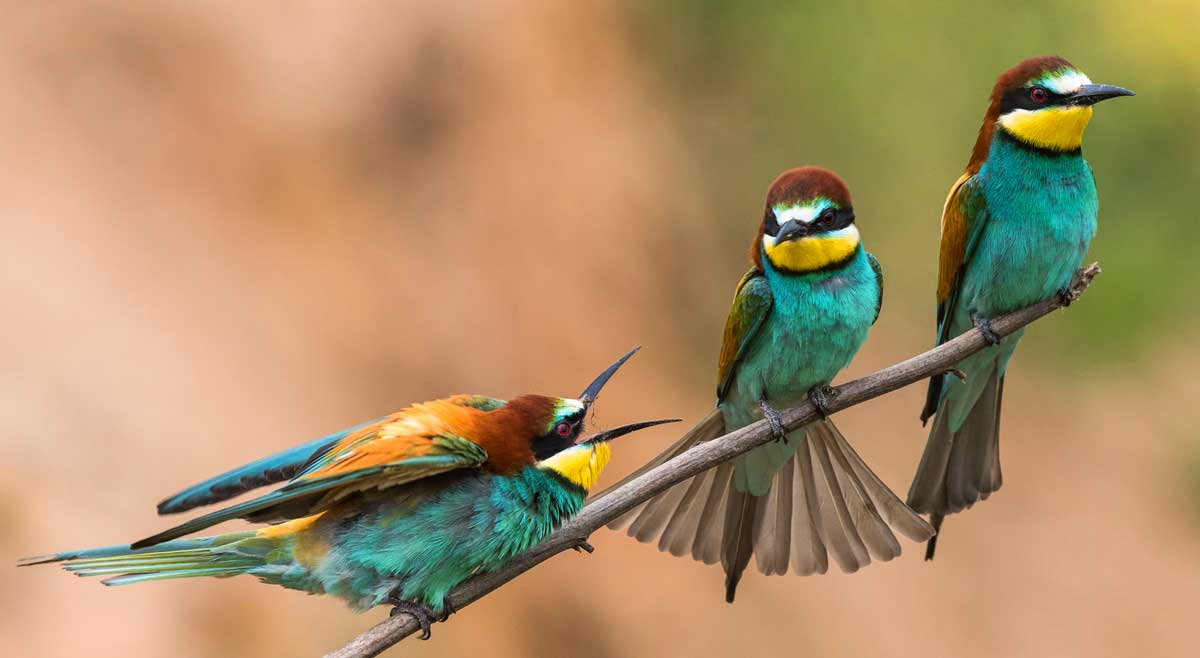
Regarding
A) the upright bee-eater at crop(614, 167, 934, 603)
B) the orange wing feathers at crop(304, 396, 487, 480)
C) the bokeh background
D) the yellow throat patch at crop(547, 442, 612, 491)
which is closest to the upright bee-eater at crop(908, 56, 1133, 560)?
the upright bee-eater at crop(614, 167, 934, 603)

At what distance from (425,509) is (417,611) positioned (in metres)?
0.15

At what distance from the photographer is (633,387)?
4.58 meters

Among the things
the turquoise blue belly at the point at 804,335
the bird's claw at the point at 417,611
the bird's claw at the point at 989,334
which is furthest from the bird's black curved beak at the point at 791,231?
the bird's claw at the point at 417,611

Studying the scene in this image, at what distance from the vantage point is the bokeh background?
3910 millimetres

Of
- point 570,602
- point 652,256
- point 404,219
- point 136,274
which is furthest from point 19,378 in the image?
point 652,256

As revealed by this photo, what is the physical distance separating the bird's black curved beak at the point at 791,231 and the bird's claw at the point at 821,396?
0.25m

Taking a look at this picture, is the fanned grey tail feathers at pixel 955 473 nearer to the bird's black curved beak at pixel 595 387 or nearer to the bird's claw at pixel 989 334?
the bird's claw at pixel 989 334

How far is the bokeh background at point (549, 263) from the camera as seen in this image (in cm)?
391

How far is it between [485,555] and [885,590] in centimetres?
293

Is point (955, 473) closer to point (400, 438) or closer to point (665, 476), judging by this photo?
point (665, 476)

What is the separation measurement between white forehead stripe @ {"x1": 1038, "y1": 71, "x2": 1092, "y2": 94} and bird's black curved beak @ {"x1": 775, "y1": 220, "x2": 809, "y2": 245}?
0.47 metres

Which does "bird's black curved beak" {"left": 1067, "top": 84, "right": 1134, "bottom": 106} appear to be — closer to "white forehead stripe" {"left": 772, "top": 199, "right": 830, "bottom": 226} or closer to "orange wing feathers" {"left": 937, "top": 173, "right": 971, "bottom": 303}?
"orange wing feathers" {"left": 937, "top": 173, "right": 971, "bottom": 303}

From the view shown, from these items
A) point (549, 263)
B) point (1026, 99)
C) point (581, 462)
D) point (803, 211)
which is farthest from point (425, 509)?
point (549, 263)

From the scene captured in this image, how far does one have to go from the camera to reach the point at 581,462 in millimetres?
1945
